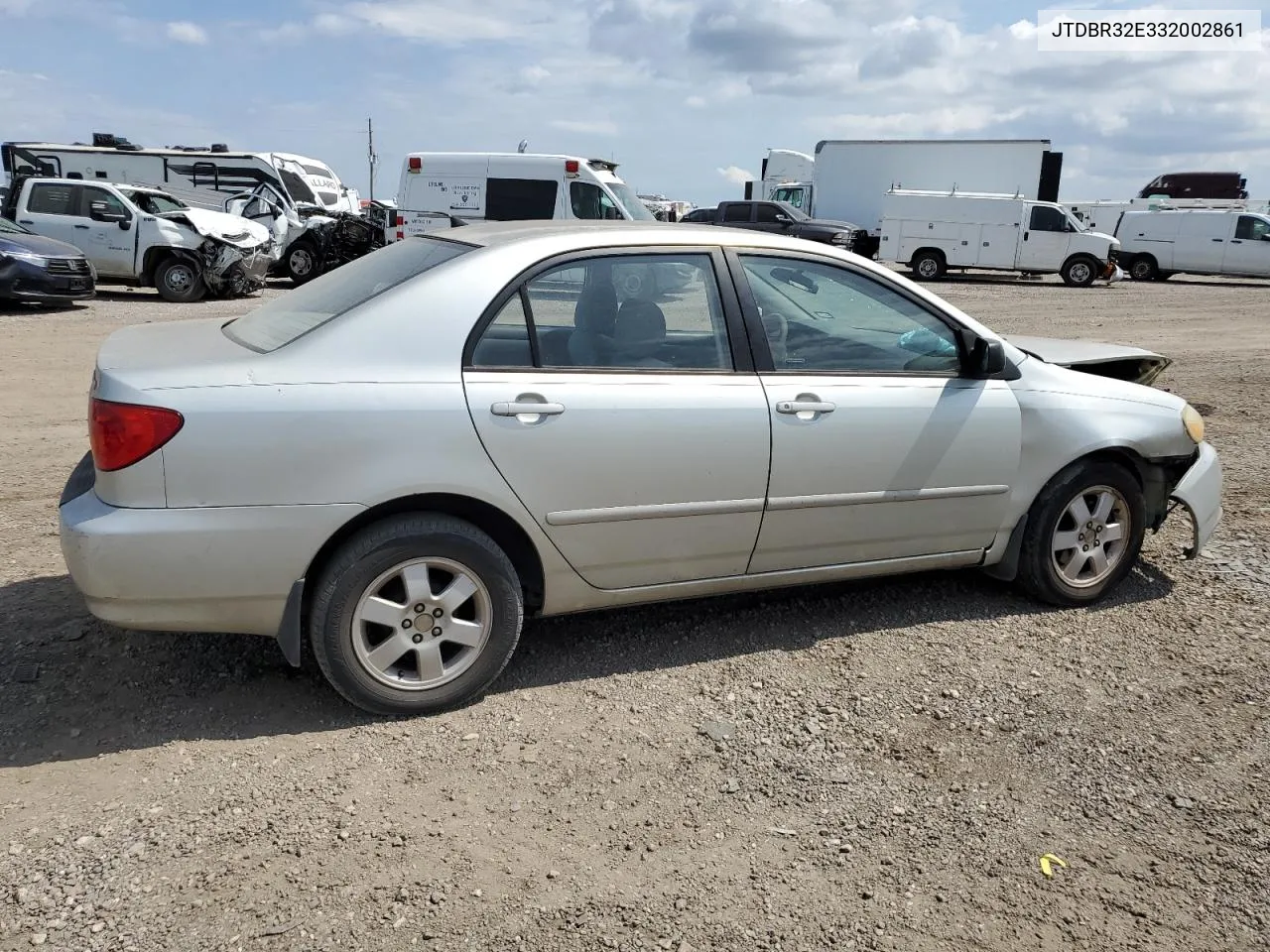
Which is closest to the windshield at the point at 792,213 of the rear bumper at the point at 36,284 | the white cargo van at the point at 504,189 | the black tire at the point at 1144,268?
the black tire at the point at 1144,268

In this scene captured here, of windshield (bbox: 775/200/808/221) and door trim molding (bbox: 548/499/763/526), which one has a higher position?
windshield (bbox: 775/200/808/221)

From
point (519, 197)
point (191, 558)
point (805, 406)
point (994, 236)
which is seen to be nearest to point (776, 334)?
point (805, 406)

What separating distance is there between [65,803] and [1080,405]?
3.89 meters

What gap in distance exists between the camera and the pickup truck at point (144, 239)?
15867mm

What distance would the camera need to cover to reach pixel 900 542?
13.5 feet

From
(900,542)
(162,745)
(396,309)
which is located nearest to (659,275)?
(396,309)

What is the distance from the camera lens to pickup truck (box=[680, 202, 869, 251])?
26672 millimetres

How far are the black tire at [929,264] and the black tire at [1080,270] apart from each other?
110 inches

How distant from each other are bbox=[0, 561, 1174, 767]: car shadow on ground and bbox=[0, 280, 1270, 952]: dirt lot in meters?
0.01

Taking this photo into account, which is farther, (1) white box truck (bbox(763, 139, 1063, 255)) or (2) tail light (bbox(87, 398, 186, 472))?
(1) white box truck (bbox(763, 139, 1063, 255))

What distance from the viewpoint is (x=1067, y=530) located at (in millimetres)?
4406

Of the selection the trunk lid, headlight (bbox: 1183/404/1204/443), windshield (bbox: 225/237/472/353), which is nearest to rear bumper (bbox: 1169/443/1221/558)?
headlight (bbox: 1183/404/1204/443)

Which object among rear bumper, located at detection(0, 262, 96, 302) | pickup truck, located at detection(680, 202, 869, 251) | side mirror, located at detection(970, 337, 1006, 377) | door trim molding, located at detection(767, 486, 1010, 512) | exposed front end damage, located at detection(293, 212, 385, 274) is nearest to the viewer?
door trim molding, located at detection(767, 486, 1010, 512)

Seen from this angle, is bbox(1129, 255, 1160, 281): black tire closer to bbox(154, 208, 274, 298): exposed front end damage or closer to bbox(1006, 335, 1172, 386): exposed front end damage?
bbox(154, 208, 274, 298): exposed front end damage
